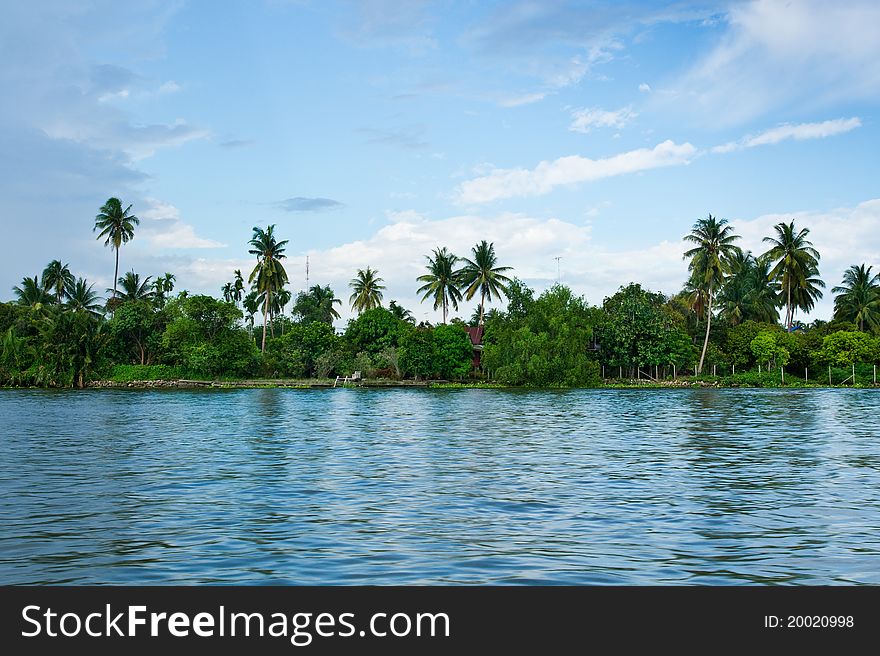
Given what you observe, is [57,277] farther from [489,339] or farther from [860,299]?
[860,299]

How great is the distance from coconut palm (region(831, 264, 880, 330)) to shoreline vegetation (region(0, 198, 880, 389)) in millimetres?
154

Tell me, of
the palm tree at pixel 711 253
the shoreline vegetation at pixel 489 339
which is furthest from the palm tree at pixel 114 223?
the palm tree at pixel 711 253

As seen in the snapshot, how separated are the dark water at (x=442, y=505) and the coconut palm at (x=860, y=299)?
203ft

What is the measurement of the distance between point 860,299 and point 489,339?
140ft

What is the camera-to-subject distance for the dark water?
33.6 ft

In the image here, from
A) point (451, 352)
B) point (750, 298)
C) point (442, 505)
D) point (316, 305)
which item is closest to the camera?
point (442, 505)

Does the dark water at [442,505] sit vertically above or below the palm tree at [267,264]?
below

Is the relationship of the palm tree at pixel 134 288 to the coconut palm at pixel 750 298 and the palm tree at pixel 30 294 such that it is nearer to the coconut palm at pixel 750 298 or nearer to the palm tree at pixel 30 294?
the palm tree at pixel 30 294

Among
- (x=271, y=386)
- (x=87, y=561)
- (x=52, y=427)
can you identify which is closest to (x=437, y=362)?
(x=271, y=386)

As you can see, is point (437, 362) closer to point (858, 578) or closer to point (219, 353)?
point (219, 353)

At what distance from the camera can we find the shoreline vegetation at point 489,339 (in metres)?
78.5

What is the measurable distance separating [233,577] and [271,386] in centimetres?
7469

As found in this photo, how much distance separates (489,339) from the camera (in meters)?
86.2

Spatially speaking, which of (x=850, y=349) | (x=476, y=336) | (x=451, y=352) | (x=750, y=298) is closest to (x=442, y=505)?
(x=451, y=352)
